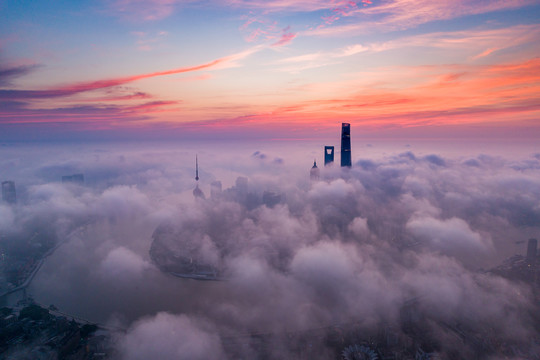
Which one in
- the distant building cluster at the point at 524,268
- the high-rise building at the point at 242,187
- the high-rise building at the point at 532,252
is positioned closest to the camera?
the distant building cluster at the point at 524,268

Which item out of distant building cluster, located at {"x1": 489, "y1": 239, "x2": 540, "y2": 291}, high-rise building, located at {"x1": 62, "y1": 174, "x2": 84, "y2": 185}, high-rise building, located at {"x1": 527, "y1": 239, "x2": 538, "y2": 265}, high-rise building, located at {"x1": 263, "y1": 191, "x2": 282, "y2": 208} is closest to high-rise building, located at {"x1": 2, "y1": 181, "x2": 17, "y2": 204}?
high-rise building, located at {"x1": 62, "y1": 174, "x2": 84, "y2": 185}

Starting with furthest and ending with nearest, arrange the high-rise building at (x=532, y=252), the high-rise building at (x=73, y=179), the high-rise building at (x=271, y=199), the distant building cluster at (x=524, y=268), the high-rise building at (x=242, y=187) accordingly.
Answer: the high-rise building at (x=73, y=179), the high-rise building at (x=242, y=187), the high-rise building at (x=271, y=199), the high-rise building at (x=532, y=252), the distant building cluster at (x=524, y=268)

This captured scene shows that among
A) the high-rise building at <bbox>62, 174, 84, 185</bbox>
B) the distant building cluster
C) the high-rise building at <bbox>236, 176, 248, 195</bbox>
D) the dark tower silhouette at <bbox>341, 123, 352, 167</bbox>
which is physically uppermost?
the dark tower silhouette at <bbox>341, 123, 352, 167</bbox>

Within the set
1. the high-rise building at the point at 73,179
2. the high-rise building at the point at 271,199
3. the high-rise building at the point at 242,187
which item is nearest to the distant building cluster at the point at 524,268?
the high-rise building at the point at 271,199

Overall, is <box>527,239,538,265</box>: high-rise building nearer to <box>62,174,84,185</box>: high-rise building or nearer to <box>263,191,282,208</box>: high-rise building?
<box>263,191,282,208</box>: high-rise building

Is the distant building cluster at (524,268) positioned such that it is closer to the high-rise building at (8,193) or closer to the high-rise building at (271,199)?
the high-rise building at (271,199)

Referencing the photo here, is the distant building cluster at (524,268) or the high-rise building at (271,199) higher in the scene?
the high-rise building at (271,199)

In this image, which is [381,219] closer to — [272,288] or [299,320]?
[272,288]

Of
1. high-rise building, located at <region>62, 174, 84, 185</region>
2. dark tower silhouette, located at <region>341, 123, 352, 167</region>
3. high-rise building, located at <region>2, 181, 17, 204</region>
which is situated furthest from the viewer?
high-rise building, located at <region>62, 174, 84, 185</region>
